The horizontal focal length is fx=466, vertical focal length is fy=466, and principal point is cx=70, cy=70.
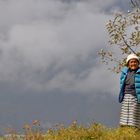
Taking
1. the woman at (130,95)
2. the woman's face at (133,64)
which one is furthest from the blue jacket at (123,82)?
the woman's face at (133,64)

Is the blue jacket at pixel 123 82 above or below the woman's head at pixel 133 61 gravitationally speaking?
below

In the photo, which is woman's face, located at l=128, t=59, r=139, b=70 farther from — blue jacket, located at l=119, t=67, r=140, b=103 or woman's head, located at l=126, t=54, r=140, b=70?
blue jacket, located at l=119, t=67, r=140, b=103

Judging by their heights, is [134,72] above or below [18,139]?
above

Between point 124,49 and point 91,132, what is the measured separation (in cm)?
943

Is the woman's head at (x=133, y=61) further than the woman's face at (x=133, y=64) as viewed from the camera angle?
No

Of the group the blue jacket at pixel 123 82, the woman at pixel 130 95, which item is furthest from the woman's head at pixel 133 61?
the blue jacket at pixel 123 82

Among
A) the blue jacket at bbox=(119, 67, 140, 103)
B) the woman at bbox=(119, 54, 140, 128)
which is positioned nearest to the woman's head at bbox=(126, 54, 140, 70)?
the woman at bbox=(119, 54, 140, 128)

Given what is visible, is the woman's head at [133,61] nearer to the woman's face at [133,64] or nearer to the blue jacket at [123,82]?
the woman's face at [133,64]

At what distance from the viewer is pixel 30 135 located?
12992mm

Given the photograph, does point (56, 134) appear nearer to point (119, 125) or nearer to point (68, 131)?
point (68, 131)

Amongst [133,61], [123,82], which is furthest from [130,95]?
[133,61]

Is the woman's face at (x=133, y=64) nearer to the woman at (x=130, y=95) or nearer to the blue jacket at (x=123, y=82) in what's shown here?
the woman at (x=130, y=95)

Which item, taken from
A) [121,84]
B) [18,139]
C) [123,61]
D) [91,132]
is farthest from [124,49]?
[18,139]

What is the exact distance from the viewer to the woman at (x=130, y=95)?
15344 mm
